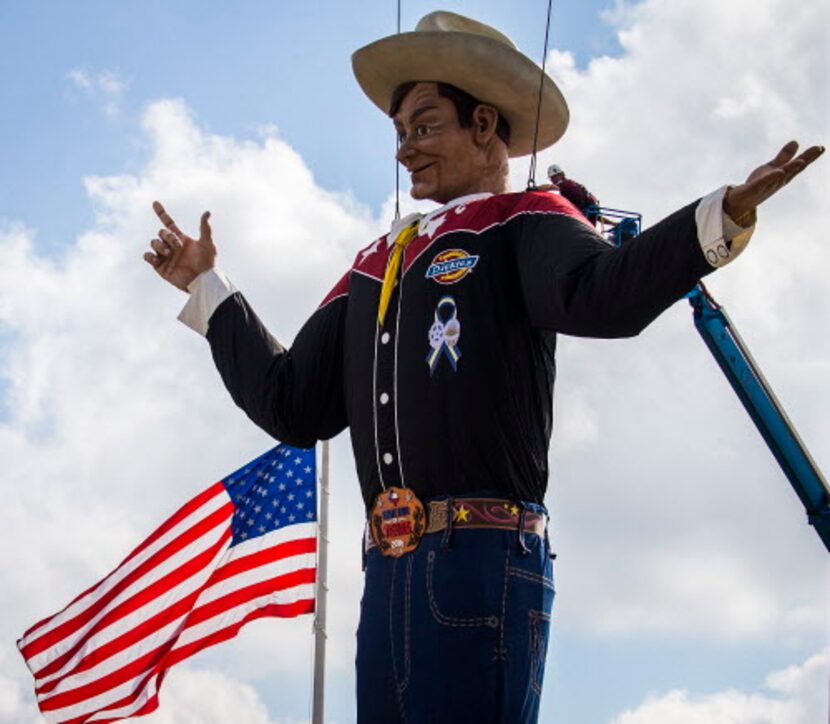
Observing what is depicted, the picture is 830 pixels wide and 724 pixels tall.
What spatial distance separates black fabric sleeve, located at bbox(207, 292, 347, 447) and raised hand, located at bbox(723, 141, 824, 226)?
1560 millimetres

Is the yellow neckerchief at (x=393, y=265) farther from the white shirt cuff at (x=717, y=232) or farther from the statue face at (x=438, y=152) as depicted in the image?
the white shirt cuff at (x=717, y=232)

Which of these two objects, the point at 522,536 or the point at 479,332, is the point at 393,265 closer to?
the point at 479,332

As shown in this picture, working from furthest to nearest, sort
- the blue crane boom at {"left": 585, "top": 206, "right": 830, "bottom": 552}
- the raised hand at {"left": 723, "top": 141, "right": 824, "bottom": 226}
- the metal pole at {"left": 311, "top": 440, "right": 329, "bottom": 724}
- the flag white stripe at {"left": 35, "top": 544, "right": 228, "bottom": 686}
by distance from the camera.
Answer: the blue crane boom at {"left": 585, "top": 206, "right": 830, "bottom": 552}, the metal pole at {"left": 311, "top": 440, "right": 329, "bottom": 724}, the flag white stripe at {"left": 35, "top": 544, "right": 228, "bottom": 686}, the raised hand at {"left": 723, "top": 141, "right": 824, "bottom": 226}

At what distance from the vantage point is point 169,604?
962 cm

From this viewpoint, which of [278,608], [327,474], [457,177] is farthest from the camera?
[327,474]

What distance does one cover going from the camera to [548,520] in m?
3.62

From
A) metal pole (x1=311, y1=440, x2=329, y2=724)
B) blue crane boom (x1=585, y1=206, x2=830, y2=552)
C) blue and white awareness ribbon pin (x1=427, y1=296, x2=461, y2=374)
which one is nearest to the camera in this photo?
blue and white awareness ribbon pin (x1=427, y1=296, x2=461, y2=374)

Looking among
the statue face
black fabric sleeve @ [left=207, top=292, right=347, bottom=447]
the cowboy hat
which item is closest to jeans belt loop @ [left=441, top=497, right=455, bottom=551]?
black fabric sleeve @ [left=207, top=292, right=347, bottom=447]

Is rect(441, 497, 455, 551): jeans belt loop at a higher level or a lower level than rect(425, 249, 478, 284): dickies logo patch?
lower

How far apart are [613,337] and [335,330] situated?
117 centimetres

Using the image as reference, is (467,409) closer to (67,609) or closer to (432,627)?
(432,627)

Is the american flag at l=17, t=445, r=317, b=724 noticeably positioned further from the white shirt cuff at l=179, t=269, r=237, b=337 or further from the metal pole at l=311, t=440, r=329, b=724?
the white shirt cuff at l=179, t=269, r=237, b=337

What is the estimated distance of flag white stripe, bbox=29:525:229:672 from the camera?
9.69m

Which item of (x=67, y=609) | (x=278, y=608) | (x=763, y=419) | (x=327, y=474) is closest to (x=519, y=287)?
(x=278, y=608)
